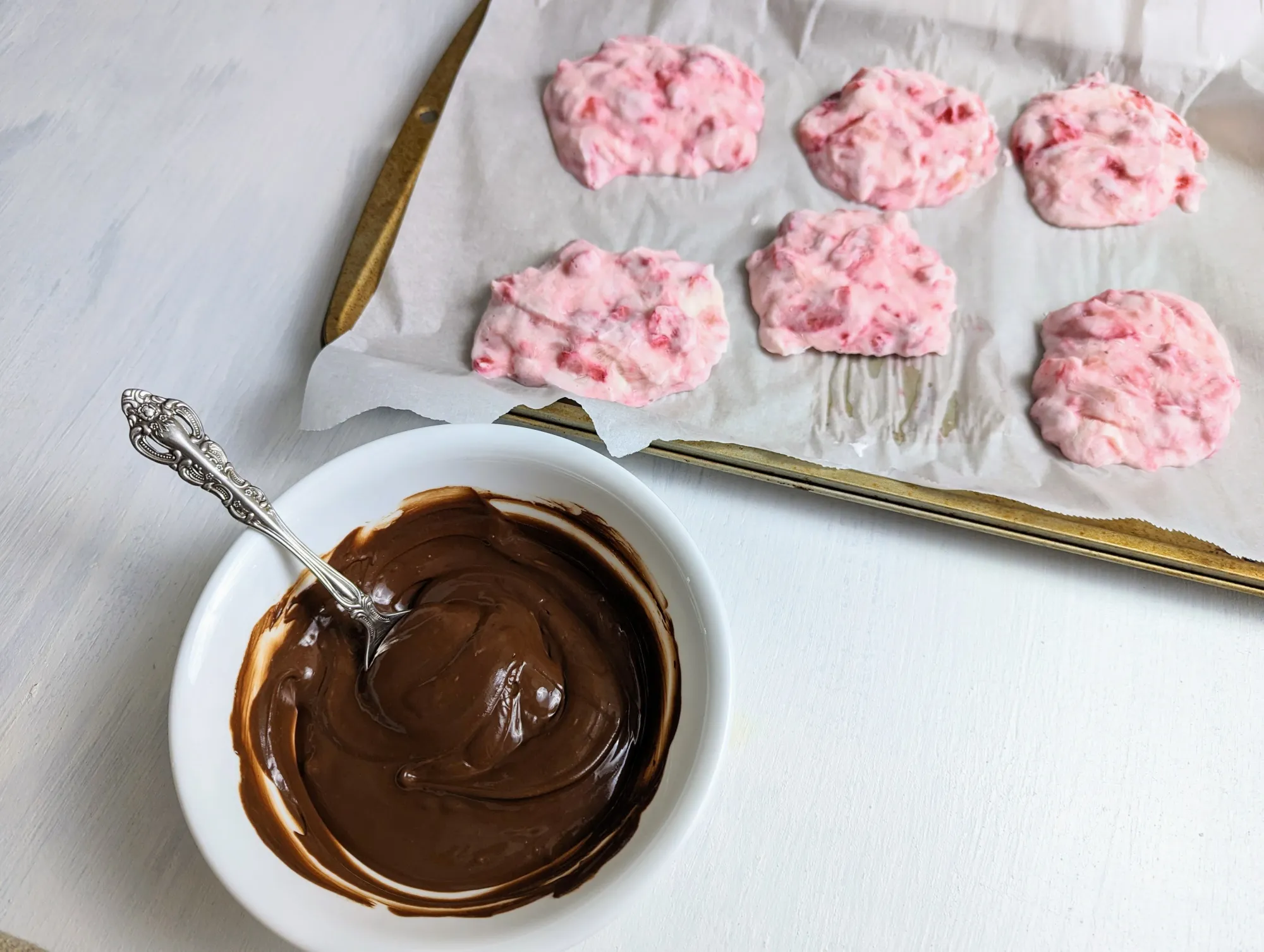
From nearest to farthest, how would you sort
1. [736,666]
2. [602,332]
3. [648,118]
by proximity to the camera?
[736,666] → [602,332] → [648,118]

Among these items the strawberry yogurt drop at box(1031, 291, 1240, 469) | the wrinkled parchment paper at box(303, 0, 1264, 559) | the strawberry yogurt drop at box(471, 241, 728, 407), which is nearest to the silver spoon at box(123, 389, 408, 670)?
the wrinkled parchment paper at box(303, 0, 1264, 559)

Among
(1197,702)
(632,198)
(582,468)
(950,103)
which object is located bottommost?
(1197,702)

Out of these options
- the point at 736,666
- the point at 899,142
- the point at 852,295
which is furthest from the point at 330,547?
the point at 899,142

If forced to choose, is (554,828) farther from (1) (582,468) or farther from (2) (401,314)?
(2) (401,314)

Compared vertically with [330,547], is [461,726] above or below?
below

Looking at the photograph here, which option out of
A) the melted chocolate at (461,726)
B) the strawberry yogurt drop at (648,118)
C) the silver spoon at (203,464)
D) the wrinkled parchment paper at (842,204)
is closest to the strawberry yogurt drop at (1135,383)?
the wrinkled parchment paper at (842,204)

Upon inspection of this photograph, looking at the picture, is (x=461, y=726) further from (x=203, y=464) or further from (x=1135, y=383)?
(x=1135, y=383)

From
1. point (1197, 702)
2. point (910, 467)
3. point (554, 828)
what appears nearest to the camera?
point (554, 828)

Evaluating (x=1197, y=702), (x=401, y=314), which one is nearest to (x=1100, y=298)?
(x=1197, y=702)
